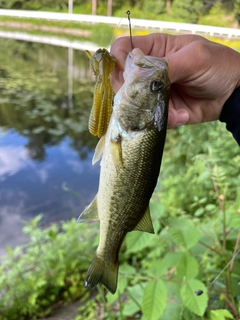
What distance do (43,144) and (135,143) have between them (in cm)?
526

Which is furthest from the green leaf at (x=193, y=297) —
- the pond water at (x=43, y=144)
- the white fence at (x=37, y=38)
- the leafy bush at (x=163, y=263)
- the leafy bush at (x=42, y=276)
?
the white fence at (x=37, y=38)

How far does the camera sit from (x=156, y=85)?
102 centimetres

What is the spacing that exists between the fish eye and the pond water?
110 cm

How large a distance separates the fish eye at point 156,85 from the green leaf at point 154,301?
803 millimetres

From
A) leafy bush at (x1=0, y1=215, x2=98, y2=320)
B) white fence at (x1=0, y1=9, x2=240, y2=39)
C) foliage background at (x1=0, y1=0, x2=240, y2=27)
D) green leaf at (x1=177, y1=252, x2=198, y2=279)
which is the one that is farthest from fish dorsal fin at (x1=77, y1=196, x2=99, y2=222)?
foliage background at (x1=0, y1=0, x2=240, y2=27)

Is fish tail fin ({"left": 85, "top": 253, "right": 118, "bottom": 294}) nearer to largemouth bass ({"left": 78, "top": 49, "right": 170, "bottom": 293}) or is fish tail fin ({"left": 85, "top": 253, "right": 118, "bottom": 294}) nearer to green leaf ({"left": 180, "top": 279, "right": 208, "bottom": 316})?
largemouth bass ({"left": 78, "top": 49, "right": 170, "bottom": 293})

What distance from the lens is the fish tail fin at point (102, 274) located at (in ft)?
4.03

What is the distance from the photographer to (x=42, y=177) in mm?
5012

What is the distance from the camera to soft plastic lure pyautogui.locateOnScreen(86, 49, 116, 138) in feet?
3.25

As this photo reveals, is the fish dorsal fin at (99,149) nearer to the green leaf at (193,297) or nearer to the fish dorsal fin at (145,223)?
the fish dorsal fin at (145,223)

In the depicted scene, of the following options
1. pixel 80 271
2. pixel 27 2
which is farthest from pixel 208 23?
pixel 80 271

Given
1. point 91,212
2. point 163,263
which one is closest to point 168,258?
point 163,263

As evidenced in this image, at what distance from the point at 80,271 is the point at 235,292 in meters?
1.65

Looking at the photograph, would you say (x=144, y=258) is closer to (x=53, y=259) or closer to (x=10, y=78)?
(x=53, y=259)
